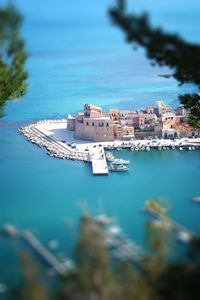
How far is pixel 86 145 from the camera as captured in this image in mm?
13102

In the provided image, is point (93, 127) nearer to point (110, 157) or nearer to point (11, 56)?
Result: point (110, 157)

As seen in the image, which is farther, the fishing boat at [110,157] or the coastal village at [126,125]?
the coastal village at [126,125]

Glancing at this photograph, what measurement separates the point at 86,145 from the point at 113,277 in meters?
8.86

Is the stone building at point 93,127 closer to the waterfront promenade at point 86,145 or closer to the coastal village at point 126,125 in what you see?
the coastal village at point 126,125

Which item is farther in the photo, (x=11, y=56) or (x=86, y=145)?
(x=86, y=145)

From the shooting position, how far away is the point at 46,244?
264 inches

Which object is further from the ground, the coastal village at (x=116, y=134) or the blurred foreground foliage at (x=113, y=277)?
A: the coastal village at (x=116, y=134)

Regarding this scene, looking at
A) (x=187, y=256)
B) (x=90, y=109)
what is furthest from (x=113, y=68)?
(x=187, y=256)

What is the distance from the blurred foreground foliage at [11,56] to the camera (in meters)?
6.44

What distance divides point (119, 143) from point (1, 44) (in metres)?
7.06

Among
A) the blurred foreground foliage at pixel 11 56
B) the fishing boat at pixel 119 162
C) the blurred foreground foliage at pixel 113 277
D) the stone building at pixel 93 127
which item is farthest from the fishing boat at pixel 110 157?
the blurred foreground foliage at pixel 113 277

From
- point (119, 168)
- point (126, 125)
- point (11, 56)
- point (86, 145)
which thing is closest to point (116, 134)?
point (126, 125)

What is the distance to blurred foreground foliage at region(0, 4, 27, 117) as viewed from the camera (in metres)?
6.44

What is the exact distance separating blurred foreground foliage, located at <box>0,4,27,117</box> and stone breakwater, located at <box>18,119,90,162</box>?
182 inches
